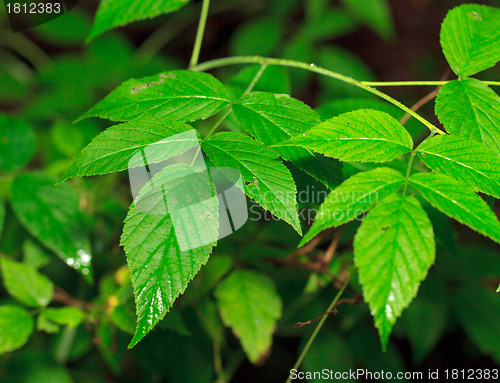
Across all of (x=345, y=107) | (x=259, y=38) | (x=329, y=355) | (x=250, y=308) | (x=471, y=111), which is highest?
(x=471, y=111)

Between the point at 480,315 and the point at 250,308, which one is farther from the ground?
the point at 250,308

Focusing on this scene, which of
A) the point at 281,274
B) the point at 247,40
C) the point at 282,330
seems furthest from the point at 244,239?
the point at 247,40

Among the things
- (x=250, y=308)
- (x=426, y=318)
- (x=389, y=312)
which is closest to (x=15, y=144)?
(x=250, y=308)

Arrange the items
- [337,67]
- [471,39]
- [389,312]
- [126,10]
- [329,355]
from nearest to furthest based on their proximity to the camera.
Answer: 1. [389,312]
2. [471,39]
3. [126,10]
4. [329,355]
5. [337,67]

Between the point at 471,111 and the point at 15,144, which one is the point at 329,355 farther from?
the point at 15,144

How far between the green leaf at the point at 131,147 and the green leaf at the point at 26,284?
67 centimetres

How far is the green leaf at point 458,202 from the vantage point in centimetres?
58

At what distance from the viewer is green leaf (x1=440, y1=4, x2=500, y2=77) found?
771 millimetres

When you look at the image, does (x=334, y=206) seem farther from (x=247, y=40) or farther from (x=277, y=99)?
(x=247, y=40)

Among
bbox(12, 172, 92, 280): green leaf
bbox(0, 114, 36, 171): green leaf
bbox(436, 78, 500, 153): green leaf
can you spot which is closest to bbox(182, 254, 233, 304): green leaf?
bbox(12, 172, 92, 280): green leaf

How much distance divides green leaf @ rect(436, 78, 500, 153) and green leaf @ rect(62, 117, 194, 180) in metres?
0.46

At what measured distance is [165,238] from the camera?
63 cm

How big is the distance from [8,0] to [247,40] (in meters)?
1.30

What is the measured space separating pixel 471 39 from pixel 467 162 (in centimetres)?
33
